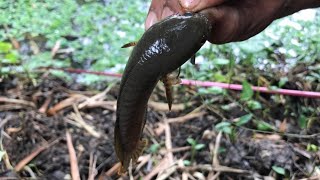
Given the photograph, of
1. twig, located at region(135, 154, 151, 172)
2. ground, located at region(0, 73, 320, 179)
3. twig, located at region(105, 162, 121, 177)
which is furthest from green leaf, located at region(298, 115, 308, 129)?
twig, located at region(105, 162, 121, 177)

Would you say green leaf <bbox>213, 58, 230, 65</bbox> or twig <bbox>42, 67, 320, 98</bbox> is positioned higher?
green leaf <bbox>213, 58, 230, 65</bbox>

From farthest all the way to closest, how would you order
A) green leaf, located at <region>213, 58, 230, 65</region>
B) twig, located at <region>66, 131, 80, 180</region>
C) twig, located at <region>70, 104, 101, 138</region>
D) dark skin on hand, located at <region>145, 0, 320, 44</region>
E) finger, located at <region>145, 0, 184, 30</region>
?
green leaf, located at <region>213, 58, 230, 65</region> → twig, located at <region>70, 104, 101, 138</region> → twig, located at <region>66, 131, 80, 180</region> → finger, located at <region>145, 0, 184, 30</region> → dark skin on hand, located at <region>145, 0, 320, 44</region>

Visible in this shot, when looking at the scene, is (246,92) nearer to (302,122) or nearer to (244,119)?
(244,119)

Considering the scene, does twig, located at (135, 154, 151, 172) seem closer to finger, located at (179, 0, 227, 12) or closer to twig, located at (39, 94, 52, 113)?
twig, located at (39, 94, 52, 113)

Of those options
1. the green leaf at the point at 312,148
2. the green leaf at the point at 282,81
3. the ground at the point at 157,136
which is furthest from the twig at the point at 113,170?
the green leaf at the point at 282,81

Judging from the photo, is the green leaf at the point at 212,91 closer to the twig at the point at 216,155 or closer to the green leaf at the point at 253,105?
the green leaf at the point at 253,105
